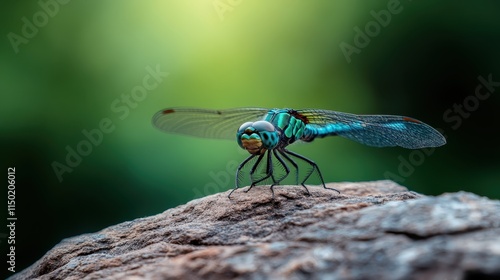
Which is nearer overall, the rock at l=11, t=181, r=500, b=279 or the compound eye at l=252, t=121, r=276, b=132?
the rock at l=11, t=181, r=500, b=279

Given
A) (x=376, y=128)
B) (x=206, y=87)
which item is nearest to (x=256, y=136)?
(x=376, y=128)

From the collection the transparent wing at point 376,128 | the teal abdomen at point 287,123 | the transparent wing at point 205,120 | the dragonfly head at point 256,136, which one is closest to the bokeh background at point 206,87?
the transparent wing at point 205,120

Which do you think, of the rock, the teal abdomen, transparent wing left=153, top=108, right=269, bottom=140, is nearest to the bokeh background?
transparent wing left=153, top=108, right=269, bottom=140

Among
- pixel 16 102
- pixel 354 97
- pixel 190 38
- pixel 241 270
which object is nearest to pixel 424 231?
pixel 241 270

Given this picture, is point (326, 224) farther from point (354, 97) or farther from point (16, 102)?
point (16, 102)

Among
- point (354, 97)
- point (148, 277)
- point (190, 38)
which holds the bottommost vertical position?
point (148, 277)

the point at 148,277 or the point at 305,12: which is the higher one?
the point at 305,12

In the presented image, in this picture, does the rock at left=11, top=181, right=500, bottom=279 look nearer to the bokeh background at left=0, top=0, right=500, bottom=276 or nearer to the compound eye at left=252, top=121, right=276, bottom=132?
the compound eye at left=252, top=121, right=276, bottom=132

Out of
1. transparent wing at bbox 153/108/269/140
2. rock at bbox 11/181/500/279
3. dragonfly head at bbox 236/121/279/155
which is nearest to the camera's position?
rock at bbox 11/181/500/279
